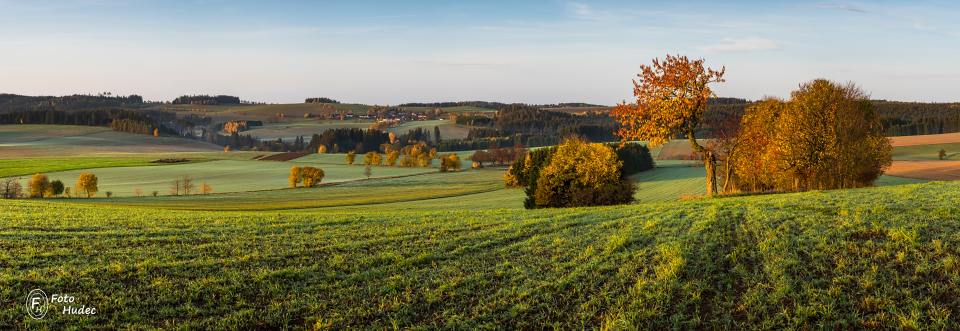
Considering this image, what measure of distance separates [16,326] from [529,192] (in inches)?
Answer: 1913

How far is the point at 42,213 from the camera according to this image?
81.5 ft

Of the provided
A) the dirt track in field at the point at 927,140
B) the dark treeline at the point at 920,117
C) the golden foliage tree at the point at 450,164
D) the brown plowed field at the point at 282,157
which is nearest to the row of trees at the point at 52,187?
the brown plowed field at the point at 282,157

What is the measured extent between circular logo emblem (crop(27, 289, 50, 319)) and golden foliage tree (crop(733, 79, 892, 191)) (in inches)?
1685

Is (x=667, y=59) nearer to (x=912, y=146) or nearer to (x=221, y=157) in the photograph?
(x=912, y=146)

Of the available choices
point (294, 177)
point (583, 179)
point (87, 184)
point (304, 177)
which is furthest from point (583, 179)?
point (87, 184)

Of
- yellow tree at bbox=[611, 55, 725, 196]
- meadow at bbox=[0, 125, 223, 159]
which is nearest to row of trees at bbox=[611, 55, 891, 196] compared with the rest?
yellow tree at bbox=[611, 55, 725, 196]

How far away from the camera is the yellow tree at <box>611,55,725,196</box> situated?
37.4 m

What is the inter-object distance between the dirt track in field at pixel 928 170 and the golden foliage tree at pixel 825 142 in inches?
1234

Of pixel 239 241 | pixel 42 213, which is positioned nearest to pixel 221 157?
pixel 42 213

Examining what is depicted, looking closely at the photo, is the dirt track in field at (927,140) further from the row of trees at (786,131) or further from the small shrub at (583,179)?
the small shrub at (583,179)

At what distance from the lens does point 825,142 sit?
4200 cm

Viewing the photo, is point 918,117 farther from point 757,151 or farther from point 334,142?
point 334,142

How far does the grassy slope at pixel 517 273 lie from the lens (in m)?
10.7

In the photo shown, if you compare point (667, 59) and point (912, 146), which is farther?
point (912, 146)
